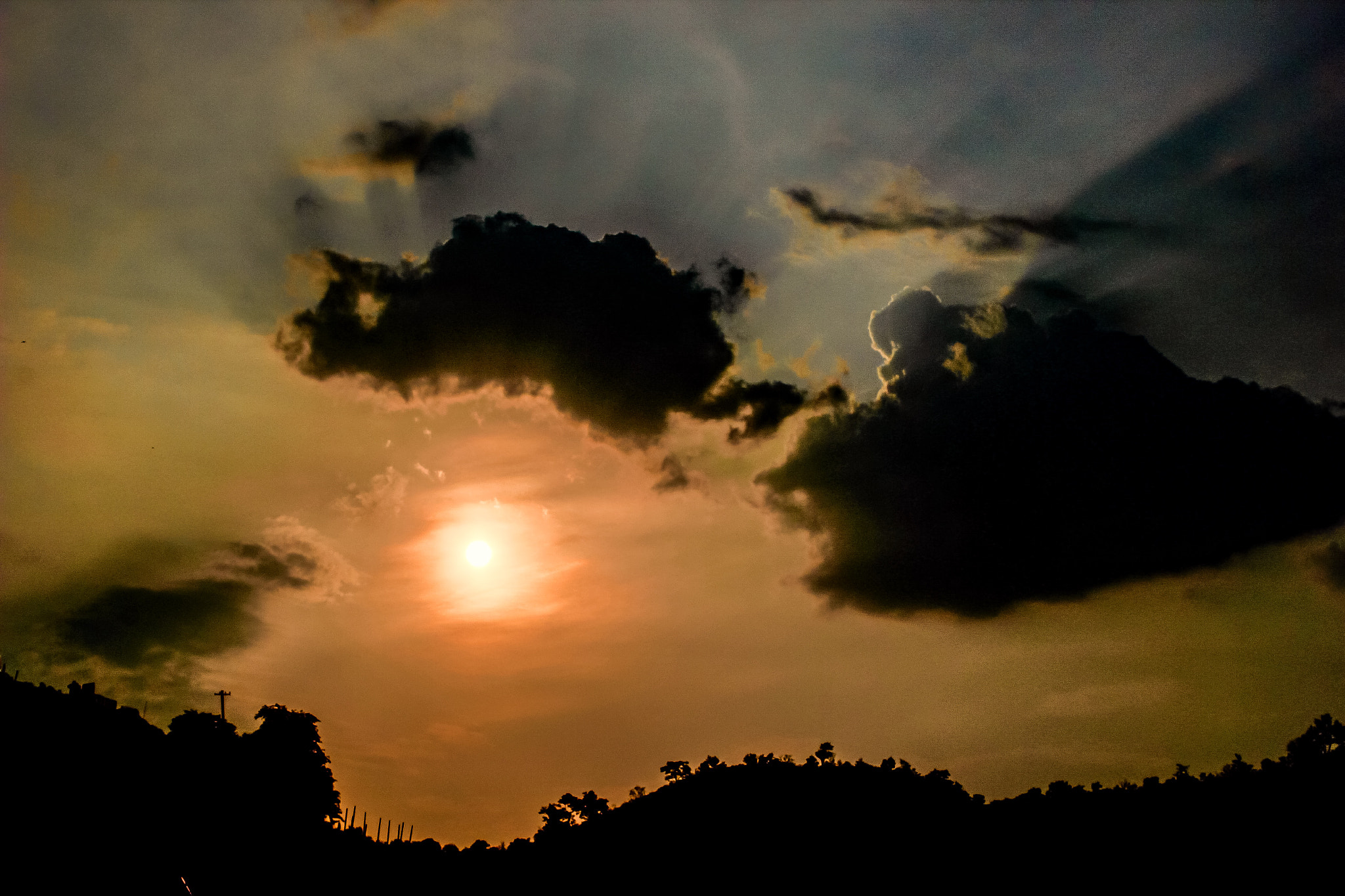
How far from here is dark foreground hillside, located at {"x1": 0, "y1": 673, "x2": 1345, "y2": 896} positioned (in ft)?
203

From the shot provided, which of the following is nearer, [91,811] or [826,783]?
[91,811]

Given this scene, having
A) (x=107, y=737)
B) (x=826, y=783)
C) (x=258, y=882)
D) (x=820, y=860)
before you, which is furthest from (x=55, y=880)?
(x=826, y=783)

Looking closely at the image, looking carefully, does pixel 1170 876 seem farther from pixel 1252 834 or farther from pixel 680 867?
pixel 680 867

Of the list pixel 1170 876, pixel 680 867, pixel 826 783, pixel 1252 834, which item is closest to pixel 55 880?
pixel 680 867

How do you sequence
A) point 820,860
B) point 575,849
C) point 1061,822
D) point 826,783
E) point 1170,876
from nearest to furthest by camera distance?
1. point 1170,876
2. point 1061,822
3. point 820,860
4. point 575,849
5. point 826,783

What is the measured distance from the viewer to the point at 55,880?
157 feet

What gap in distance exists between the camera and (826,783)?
116m

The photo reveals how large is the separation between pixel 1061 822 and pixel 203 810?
253 feet

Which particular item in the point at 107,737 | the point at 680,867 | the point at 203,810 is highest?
the point at 107,737

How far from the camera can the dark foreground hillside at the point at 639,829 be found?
203 feet

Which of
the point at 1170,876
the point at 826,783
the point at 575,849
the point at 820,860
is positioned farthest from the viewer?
the point at 826,783

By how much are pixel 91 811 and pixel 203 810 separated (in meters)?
19.0

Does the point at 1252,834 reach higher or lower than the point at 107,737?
lower

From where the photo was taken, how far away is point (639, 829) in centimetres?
10625
